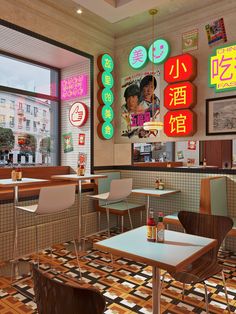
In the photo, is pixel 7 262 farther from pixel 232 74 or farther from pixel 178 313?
pixel 232 74

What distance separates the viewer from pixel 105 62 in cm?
495

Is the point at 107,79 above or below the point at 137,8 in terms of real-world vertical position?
below

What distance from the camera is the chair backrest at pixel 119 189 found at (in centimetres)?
375

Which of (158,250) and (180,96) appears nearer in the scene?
(158,250)

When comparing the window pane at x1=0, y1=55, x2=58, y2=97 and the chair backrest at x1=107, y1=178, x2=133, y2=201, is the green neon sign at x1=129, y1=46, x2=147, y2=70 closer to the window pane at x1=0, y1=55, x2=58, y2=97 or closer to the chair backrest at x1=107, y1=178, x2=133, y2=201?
the window pane at x1=0, y1=55, x2=58, y2=97

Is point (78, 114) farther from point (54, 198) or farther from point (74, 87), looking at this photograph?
point (54, 198)

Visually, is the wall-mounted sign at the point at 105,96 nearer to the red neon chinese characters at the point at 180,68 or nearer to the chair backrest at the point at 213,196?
the red neon chinese characters at the point at 180,68

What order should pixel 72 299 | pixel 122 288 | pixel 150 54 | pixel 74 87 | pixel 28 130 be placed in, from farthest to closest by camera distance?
pixel 74 87, pixel 28 130, pixel 150 54, pixel 122 288, pixel 72 299

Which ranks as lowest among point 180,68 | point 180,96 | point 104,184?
point 104,184

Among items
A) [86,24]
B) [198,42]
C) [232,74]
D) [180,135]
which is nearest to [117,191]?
[180,135]

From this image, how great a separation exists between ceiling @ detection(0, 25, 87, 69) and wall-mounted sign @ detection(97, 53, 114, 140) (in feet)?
1.38

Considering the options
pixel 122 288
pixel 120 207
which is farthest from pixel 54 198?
pixel 120 207

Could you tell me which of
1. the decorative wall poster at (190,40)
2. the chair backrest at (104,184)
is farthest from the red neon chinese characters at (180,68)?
the chair backrest at (104,184)

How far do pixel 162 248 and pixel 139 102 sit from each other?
3.57 m
